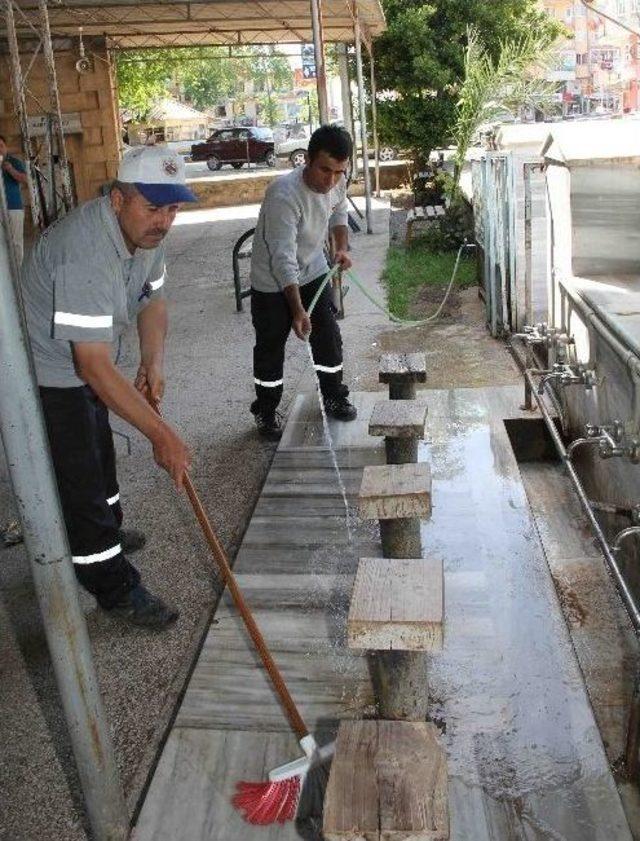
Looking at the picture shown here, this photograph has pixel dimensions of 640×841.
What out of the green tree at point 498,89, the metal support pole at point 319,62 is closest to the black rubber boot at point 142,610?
the metal support pole at point 319,62

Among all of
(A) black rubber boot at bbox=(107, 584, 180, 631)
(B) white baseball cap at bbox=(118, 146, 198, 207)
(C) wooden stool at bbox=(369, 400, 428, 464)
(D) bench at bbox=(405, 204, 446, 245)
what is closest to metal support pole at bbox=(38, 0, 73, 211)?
(D) bench at bbox=(405, 204, 446, 245)

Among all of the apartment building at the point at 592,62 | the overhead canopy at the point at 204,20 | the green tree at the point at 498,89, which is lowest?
the green tree at the point at 498,89

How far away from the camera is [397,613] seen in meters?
2.14

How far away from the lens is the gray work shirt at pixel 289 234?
4781mm

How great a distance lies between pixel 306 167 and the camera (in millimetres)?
4836

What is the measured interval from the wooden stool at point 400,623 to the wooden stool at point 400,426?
144 centimetres

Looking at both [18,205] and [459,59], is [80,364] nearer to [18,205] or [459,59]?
[18,205]

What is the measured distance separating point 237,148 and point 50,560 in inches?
1408

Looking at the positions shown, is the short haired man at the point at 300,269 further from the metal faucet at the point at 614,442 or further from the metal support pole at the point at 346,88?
the metal support pole at the point at 346,88

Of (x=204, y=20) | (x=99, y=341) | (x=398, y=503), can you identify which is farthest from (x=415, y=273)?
(x=99, y=341)

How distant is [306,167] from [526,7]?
16703 mm

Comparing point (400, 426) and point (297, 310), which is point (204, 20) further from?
point (400, 426)

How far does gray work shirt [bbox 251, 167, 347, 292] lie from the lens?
4781mm

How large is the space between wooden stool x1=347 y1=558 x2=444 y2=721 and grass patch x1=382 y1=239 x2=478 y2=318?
6.66 m
